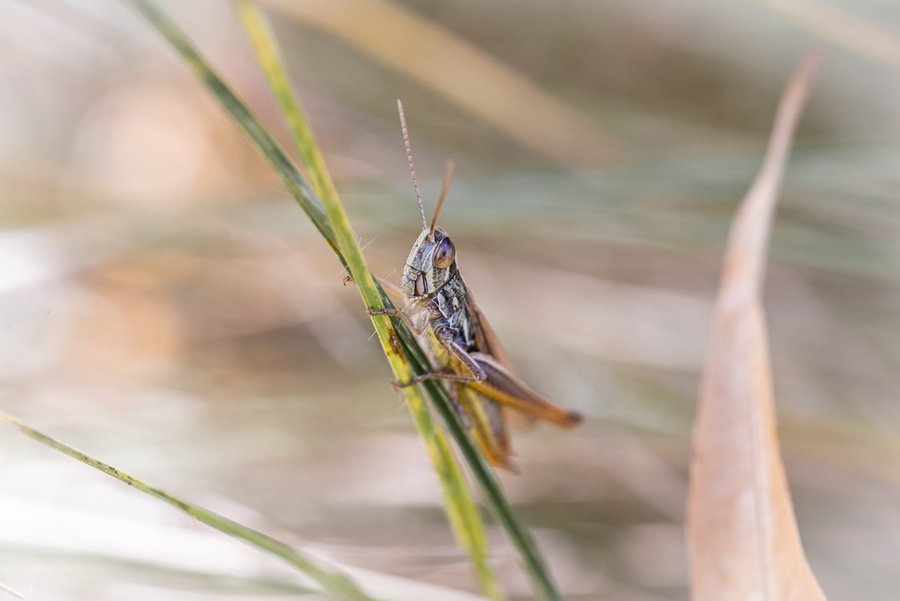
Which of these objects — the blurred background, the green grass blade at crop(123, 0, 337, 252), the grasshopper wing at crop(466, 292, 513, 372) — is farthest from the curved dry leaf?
the green grass blade at crop(123, 0, 337, 252)

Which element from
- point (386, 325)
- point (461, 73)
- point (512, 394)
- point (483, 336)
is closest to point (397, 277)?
point (483, 336)

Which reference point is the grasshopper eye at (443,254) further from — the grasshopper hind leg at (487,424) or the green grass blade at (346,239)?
the green grass blade at (346,239)

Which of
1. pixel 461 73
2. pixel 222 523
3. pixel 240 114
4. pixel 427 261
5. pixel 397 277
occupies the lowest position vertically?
pixel 222 523

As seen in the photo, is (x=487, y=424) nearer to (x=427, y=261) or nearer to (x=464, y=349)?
(x=464, y=349)

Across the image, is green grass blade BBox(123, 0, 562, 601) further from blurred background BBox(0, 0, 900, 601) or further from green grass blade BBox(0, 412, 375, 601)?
blurred background BBox(0, 0, 900, 601)

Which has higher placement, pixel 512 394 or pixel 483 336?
pixel 483 336
